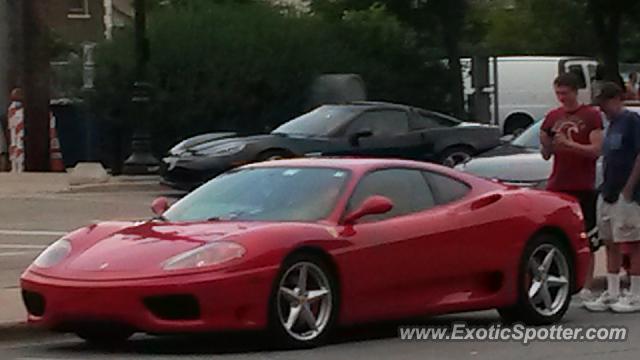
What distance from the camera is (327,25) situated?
34.5 metres

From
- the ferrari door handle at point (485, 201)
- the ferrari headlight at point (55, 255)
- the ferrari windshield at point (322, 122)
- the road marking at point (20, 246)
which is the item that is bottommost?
the road marking at point (20, 246)

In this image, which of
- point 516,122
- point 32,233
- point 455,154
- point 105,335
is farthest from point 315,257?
point 516,122

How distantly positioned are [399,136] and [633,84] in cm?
1037

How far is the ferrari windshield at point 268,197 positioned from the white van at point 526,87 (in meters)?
27.8

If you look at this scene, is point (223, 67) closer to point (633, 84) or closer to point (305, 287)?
point (633, 84)

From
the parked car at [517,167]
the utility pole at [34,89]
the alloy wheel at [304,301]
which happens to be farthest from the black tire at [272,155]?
the alloy wheel at [304,301]

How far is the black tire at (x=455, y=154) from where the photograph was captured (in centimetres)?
2640

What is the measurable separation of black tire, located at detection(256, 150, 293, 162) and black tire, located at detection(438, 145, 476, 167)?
2.95 metres

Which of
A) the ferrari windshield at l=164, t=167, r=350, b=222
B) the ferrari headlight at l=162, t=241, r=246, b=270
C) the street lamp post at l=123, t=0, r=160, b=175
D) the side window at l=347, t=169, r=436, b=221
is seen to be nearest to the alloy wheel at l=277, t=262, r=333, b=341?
the ferrari headlight at l=162, t=241, r=246, b=270

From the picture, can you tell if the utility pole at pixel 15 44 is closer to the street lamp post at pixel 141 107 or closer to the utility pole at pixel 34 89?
the utility pole at pixel 34 89

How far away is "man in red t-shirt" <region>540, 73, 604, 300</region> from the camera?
13.2 metres

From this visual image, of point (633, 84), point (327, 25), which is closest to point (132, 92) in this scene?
point (327, 25)

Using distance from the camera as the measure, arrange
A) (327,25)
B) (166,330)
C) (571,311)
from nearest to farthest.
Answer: (166,330) < (571,311) < (327,25)

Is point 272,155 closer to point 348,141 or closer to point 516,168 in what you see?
point 348,141
